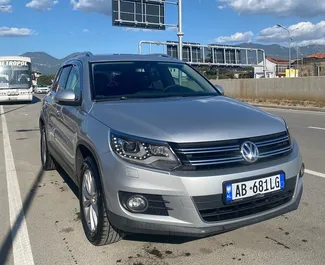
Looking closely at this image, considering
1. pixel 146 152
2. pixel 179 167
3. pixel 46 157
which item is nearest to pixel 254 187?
pixel 179 167

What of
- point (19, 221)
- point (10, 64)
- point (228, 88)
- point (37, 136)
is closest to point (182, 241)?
point (19, 221)

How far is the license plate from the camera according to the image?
2887 millimetres

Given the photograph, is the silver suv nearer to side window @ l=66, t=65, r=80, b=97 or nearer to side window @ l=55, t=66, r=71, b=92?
side window @ l=66, t=65, r=80, b=97

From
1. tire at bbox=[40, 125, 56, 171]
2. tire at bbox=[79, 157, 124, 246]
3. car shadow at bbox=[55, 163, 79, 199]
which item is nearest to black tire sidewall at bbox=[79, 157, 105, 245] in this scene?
tire at bbox=[79, 157, 124, 246]

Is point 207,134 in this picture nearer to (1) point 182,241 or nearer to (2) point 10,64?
(1) point 182,241

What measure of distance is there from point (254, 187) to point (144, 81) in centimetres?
195

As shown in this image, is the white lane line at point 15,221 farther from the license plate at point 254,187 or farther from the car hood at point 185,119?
the license plate at point 254,187

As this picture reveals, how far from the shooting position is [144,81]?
439 centimetres

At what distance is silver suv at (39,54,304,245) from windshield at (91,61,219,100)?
0.85 feet

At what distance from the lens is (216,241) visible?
3.55m

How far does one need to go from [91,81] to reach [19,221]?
1.71 meters

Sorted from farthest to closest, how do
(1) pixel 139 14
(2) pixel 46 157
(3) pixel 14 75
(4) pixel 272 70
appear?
(4) pixel 272 70, (1) pixel 139 14, (3) pixel 14 75, (2) pixel 46 157

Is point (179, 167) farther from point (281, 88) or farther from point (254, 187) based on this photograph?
point (281, 88)

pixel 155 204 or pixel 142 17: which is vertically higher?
pixel 142 17
